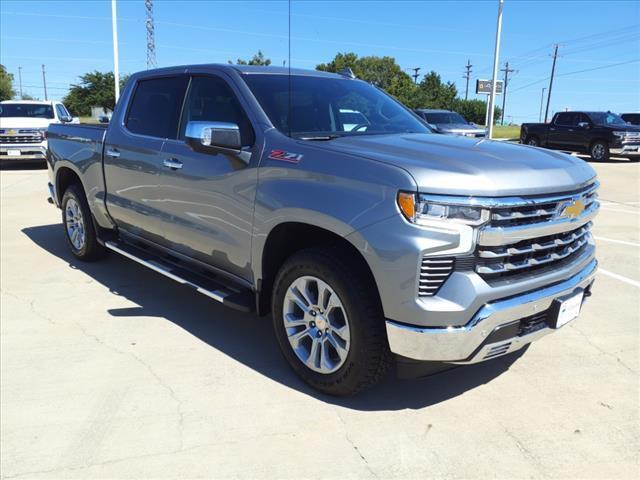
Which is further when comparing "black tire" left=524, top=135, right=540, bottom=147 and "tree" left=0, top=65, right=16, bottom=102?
"tree" left=0, top=65, right=16, bottom=102

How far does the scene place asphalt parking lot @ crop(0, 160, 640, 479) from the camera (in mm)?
2678

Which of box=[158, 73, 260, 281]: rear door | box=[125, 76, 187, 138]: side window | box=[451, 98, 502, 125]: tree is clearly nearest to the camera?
box=[158, 73, 260, 281]: rear door

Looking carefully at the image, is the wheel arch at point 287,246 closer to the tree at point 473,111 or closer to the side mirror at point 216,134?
the side mirror at point 216,134

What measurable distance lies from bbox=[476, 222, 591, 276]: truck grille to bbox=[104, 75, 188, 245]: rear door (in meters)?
2.62

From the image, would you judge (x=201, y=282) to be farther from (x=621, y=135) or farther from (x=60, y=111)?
(x=621, y=135)

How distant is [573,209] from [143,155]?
321cm

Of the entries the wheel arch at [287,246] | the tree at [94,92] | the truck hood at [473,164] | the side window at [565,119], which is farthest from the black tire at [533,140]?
the tree at [94,92]

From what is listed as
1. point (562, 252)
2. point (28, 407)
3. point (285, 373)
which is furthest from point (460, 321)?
point (28, 407)

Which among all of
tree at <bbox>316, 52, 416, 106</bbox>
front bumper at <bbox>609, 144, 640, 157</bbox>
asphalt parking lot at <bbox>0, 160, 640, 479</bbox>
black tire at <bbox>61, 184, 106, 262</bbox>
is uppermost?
tree at <bbox>316, 52, 416, 106</bbox>

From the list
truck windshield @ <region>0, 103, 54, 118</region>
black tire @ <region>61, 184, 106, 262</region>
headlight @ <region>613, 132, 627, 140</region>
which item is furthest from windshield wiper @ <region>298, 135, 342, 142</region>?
headlight @ <region>613, 132, 627, 140</region>

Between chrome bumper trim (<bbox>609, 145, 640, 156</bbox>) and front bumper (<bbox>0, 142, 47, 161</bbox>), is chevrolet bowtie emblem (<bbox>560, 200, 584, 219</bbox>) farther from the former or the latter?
chrome bumper trim (<bbox>609, 145, 640, 156</bbox>)

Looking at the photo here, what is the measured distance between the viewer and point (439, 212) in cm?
262

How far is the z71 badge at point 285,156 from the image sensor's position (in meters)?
3.18

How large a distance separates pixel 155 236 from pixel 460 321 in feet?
9.43
